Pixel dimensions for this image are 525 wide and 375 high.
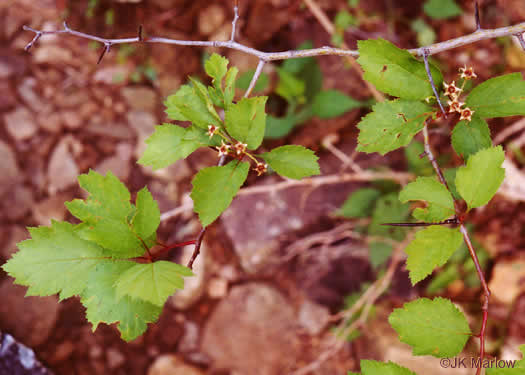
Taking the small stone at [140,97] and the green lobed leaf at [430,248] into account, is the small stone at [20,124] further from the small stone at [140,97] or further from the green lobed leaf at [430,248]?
the green lobed leaf at [430,248]

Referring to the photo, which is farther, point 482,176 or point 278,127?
point 278,127

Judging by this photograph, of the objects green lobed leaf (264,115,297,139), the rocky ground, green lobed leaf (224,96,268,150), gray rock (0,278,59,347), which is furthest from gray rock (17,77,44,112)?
green lobed leaf (224,96,268,150)

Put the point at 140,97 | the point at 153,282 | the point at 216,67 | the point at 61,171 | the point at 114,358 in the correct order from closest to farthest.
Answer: the point at 153,282, the point at 216,67, the point at 114,358, the point at 61,171, the point at 140,97

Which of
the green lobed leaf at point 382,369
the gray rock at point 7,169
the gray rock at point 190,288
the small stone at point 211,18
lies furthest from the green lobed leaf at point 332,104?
the gray rock at point 7,169

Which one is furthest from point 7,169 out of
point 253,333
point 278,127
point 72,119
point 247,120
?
point 247,120

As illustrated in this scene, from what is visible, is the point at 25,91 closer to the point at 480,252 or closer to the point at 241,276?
the point at 241,276

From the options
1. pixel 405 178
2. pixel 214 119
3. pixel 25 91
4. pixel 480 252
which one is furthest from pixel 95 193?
pixel 25 91

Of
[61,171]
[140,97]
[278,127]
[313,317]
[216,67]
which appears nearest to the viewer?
[216,67]

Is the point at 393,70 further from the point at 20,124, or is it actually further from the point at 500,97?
the point at 20,124
